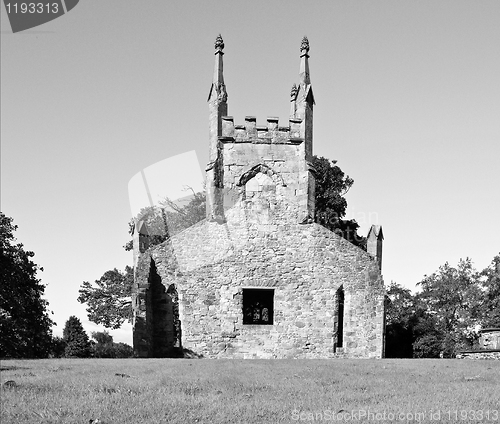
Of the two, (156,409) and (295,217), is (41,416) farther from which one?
(295,217)

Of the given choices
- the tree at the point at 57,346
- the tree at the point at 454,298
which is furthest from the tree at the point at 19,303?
the tree at the point at 454,298

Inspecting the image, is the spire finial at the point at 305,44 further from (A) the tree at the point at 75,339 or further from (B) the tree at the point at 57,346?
(A) the tree at the point at 75,339

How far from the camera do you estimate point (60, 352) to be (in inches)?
1275

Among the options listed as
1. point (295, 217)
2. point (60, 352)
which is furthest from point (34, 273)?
point (295, 217)

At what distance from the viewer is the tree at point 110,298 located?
41.8 meters

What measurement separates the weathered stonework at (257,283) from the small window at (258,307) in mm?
3023

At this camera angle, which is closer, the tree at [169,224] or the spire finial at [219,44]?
the spire finial at [219,44]

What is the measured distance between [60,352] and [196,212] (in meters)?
13.7

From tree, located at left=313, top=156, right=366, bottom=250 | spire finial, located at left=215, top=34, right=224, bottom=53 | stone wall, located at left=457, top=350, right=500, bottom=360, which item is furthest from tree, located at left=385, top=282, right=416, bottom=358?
spire finial, located at left=215, top=34, right=224, bottom=53

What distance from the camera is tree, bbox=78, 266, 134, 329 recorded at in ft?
137

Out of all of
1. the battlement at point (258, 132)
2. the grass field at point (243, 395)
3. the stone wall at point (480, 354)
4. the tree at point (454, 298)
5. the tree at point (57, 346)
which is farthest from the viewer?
the tree at point (454, 298)

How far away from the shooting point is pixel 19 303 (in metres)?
29.0

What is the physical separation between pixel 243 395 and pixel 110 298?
→ 32.8 meters

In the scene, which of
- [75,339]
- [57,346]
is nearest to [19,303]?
[57,346]
